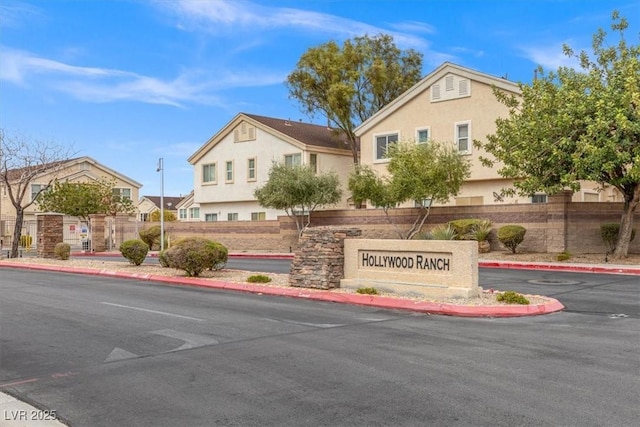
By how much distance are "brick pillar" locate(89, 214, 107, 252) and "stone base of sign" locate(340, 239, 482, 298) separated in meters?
29.9

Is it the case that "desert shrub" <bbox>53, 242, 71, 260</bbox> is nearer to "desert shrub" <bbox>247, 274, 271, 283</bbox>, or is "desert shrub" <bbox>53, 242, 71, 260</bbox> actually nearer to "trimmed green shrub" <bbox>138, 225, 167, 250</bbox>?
"trimmed green shrub" <bbox>138, 225, 167, 250</bbox>

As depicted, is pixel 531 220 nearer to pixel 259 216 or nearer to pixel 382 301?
pixel 382 301

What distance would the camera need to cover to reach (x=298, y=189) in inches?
1272

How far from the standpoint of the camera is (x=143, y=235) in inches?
1511

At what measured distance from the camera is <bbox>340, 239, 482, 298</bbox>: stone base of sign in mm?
12727

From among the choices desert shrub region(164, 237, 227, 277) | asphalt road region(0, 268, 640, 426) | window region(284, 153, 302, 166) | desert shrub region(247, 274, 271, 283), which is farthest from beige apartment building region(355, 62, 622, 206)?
asphalt road region(0, 268, 640, 426)

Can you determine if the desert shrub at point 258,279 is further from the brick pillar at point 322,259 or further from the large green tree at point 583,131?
the large green tree at point 583,131

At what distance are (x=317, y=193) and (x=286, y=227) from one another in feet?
11.7

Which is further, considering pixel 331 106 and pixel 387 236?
pixel 331 106

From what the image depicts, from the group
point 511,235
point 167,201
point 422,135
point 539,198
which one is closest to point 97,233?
point 422,135

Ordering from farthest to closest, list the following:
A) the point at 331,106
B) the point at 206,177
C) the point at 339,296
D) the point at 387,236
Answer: the point at 206,177
the point at 331,106
the point at 387,236
the point at 339,296

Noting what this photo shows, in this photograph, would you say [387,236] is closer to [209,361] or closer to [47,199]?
[209,361]

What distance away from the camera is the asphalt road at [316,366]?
18.1 feet

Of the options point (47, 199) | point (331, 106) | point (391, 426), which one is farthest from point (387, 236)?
point (47, 199)
